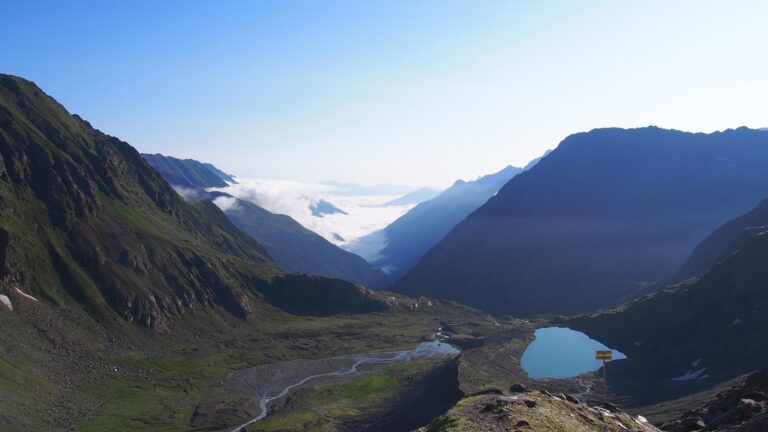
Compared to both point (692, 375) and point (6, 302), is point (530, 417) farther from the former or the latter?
point (6, 302)

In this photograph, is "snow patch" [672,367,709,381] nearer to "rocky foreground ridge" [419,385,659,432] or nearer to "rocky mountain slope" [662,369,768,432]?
"rocky mountain slope" [662,369,768,432]

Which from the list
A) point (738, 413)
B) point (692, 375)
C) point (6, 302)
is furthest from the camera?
point (6, 302)

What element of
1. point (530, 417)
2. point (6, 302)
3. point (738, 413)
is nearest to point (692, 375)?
point (738, 413)

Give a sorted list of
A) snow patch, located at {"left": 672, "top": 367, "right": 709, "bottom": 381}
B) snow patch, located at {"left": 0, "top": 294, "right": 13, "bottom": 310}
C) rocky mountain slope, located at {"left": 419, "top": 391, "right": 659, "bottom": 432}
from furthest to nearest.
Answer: snow patch, located at {"left": 0, "top": 294, "right": 13, "bottom": 310}
snow patch, located at {"left": 672, "top": 367, "right": 709, "bottom": 381}
rocky mountain slope, located at {"left": 419, "top": 391, "right": 659, "bottom": 432}

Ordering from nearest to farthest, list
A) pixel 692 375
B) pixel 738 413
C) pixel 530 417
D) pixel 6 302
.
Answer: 1. pixel 530 417
2. pixel 738 413
3. pixel 692 375
4. pixel 6 302

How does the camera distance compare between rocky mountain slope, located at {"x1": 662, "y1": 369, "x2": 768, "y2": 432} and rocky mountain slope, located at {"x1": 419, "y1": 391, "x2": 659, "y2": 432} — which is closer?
rocky mountain slope, located at {"x1": 662, "y1": 369, "x2": 768, "y2": 432}

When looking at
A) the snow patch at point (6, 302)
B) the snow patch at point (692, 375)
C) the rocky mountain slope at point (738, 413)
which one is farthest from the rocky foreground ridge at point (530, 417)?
the snow patch at point (6, 302)

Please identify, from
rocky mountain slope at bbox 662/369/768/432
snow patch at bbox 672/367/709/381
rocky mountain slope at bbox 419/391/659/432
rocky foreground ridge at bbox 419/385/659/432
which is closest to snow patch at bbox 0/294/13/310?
rocky mountain slope at bbox 419/391/659/432

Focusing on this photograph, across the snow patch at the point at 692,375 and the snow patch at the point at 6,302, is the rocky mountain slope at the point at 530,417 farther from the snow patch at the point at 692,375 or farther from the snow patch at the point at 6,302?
the snow patch at the point at 6,302

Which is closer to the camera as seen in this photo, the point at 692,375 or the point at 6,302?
the point at 692,375

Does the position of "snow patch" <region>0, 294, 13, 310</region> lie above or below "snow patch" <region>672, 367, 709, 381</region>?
above

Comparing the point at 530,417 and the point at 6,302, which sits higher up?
the point at 6,302
